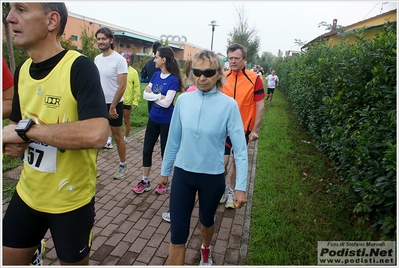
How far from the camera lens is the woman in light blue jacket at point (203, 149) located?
7.68 feet

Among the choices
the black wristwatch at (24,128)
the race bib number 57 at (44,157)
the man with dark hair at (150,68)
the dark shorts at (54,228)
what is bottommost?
the dark shorts at (54,228)

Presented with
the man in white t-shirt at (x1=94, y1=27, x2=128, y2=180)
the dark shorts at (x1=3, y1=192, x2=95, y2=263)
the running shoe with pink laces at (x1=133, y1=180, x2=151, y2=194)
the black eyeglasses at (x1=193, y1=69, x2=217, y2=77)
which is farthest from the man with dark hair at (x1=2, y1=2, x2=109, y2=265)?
the man in white t-shirt at (x1=94, y1=27, x2=128, y2=180)

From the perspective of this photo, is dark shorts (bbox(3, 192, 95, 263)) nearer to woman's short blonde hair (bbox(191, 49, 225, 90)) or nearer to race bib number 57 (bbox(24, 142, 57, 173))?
race bib number 57 (bbox(24, 142, 57, 173))

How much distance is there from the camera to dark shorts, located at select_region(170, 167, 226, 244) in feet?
7.69

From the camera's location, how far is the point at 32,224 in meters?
1.78

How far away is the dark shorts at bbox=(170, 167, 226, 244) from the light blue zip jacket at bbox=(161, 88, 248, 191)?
0.20 feet

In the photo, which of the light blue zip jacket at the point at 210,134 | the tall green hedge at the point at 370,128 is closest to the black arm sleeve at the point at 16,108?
the light blue zip jacket at the point at 210,134

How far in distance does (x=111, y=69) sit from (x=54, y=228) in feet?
9.61

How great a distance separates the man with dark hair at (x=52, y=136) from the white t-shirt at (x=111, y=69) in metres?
2.45

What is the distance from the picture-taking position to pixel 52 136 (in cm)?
150

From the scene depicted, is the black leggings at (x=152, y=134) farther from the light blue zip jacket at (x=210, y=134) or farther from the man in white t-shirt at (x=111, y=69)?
the light blue zip jacket at (x=210, y=134)

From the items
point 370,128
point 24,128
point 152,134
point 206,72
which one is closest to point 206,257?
point 206,72

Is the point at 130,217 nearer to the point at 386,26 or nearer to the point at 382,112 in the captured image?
the point at 382,112

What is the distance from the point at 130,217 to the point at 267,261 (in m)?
1.69
